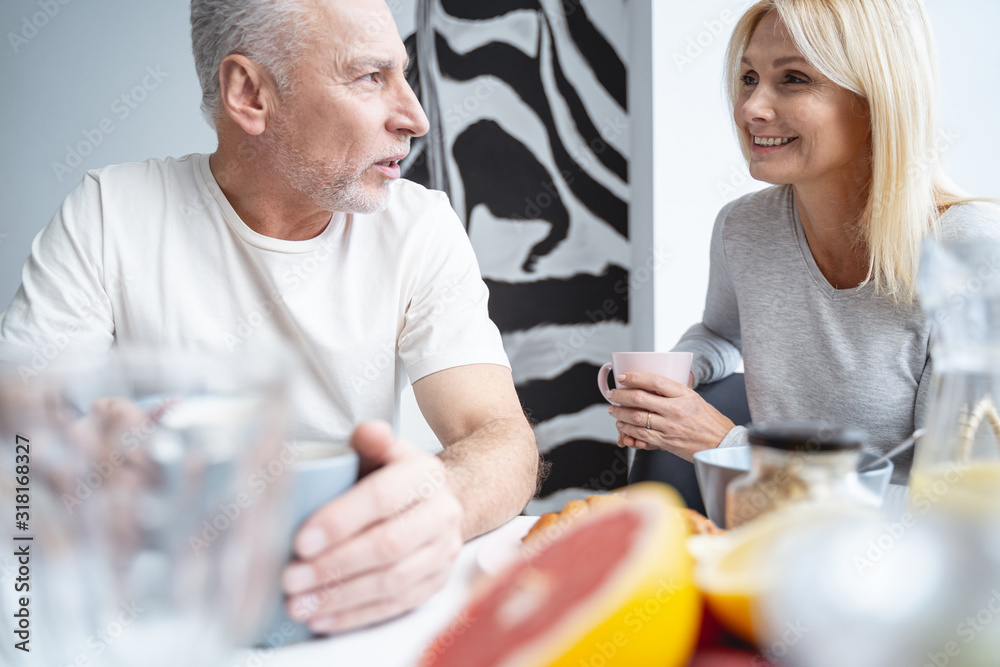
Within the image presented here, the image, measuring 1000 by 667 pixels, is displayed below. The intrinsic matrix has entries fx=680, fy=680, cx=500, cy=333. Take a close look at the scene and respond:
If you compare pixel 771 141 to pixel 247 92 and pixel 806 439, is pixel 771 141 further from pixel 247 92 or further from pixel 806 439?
pixel 806 439

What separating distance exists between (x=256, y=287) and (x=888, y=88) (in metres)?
1.20

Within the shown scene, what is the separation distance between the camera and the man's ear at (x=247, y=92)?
1241 millimetres

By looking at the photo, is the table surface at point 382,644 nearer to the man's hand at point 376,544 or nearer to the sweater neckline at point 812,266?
the man's hand at point 376,544

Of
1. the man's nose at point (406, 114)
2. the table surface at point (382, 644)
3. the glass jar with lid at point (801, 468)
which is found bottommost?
the table surface at point (382, 644)

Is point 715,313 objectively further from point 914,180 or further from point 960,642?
point 960,642

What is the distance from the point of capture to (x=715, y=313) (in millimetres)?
1640

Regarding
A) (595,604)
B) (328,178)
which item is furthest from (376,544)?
(328,178)

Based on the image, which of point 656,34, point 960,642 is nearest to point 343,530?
point 960,642

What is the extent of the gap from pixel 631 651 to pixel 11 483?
255mm

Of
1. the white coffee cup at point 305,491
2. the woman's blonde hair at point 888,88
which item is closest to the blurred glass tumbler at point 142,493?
the white coffee cup at point 305,491

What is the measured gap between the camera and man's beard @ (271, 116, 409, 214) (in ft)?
3.96

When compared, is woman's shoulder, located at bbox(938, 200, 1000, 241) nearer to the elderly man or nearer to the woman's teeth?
the woman's teeth

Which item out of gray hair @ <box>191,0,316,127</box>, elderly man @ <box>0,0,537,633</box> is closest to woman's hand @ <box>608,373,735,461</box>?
elderly man @ <box>0,0,537,633</box>

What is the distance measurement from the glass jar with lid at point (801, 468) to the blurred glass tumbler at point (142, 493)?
0.78 feet
